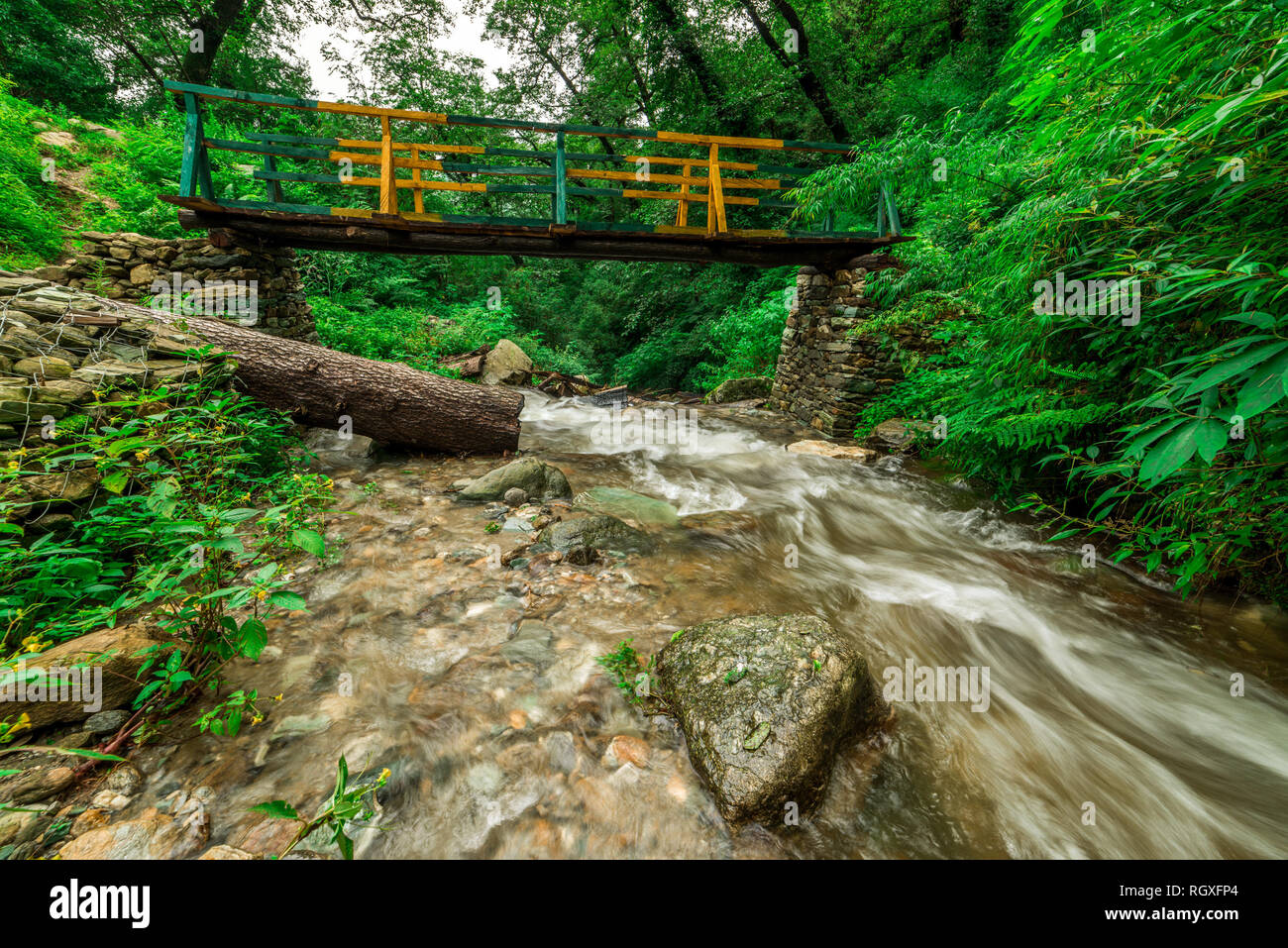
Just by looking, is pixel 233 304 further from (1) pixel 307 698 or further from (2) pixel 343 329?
(1) pixel 307 698

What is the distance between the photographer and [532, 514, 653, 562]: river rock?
3854 millimetres

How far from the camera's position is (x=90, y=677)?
195 centimetres

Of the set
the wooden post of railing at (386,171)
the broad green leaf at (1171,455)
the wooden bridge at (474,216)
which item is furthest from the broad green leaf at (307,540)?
the wooden post of railing at (386,171)

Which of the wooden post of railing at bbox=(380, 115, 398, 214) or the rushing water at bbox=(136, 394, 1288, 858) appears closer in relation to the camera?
the rushing water at bbox=(136, 394, 1288, 858)

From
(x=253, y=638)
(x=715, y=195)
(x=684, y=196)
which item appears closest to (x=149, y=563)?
(x=253, y=638)

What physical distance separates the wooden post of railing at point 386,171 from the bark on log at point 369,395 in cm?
245

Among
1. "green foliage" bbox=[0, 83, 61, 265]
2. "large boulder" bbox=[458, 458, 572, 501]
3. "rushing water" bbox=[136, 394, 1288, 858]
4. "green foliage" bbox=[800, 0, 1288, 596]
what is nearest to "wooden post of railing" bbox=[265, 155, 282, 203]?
"green foliage" bbox=[0, 83, 61, 265]

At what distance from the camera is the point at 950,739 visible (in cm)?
238

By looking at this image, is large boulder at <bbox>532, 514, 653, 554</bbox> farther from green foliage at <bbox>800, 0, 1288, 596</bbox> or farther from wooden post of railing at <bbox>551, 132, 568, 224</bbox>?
wooden post of railing at <bbox>551, 132, 568, 224</bbox>

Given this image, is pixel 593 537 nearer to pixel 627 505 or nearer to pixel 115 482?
pixel 627 505

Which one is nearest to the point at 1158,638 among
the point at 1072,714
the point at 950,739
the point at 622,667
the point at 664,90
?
the point at 1072,714

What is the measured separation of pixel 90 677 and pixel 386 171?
6575mm
